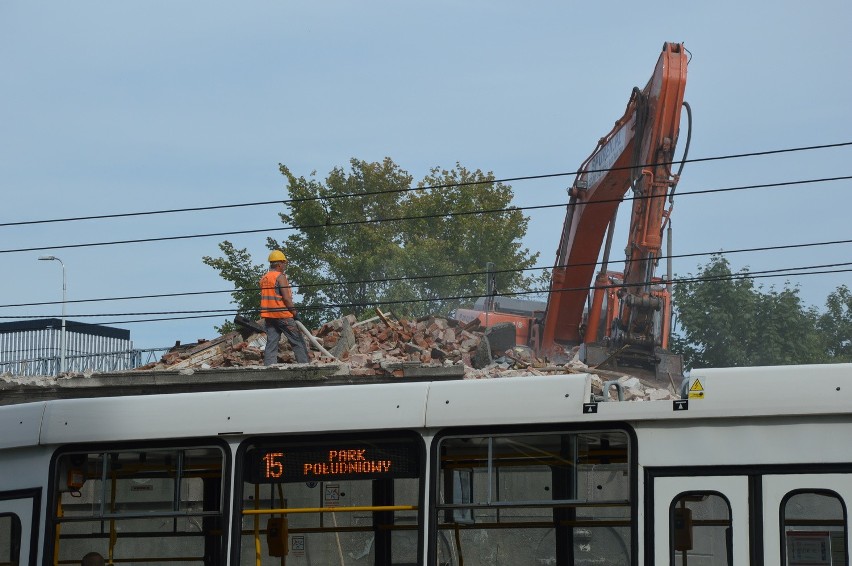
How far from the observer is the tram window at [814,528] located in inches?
256

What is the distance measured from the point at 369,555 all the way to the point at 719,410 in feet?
8.97

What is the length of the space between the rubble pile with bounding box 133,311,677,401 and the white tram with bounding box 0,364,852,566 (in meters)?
10.7

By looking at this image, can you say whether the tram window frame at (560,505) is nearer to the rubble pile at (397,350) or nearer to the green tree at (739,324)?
the rubble pile at (397,350)

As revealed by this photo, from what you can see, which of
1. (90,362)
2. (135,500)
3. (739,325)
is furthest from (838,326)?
(135,500)

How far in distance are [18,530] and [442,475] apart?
3.21 metres

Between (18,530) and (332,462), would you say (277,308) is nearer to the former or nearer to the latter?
(18,530)

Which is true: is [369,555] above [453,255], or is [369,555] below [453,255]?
below

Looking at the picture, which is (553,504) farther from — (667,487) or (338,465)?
(338,465)

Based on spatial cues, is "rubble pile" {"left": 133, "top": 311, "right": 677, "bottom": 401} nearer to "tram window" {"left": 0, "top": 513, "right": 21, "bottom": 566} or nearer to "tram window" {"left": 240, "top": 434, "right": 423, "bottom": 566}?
"tram window" {"left": 240, "top": 434, "right": 423, "bottom": 566}

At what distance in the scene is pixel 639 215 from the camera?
68.4ft

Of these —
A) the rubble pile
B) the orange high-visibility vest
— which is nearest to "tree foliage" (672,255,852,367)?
the rubble pile

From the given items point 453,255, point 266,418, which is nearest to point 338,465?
point 266,418

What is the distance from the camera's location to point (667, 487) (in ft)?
22.7

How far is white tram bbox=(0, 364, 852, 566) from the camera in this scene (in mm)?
6754
